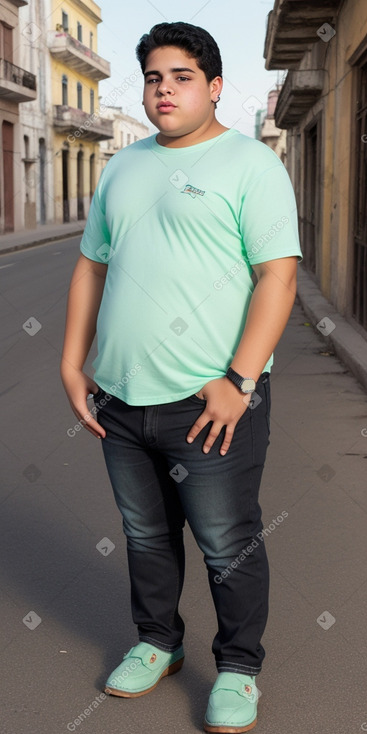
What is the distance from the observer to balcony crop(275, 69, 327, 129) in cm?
1277

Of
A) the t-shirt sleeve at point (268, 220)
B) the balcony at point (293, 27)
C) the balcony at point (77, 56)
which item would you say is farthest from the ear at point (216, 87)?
the balcony at point (77, 56)

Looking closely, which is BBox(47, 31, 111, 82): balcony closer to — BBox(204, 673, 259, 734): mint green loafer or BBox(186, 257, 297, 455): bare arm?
BBox(186, 257, 297, 455): bare arm

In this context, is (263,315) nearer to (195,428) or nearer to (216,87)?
(195,428)

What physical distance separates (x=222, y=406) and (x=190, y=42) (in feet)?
2.90

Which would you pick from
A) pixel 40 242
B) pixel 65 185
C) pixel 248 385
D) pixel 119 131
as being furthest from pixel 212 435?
pixel 119 131

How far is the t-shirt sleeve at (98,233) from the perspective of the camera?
2529mm

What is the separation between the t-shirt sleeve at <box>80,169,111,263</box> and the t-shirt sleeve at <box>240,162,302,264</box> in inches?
17.7

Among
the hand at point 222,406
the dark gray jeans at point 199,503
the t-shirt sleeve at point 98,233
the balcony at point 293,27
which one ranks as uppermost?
the balcony at point 293,27

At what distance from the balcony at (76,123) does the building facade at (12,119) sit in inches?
242

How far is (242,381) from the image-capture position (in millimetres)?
2270

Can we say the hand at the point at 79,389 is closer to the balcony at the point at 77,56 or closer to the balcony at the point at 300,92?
the balcony at the point at 300,92

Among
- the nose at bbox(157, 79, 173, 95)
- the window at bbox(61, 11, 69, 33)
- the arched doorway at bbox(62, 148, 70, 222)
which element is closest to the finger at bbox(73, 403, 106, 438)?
the nose at bbox(157, 79, 173, 95)

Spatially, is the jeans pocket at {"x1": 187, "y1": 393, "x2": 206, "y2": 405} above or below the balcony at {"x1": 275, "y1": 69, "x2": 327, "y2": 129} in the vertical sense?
below

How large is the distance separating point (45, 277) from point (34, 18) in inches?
1039
